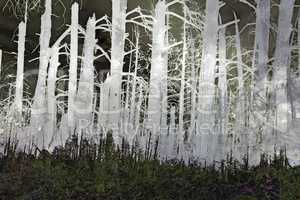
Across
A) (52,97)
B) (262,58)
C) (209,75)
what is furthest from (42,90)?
(262,58)

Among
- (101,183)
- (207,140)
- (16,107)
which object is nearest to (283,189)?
(101,183)

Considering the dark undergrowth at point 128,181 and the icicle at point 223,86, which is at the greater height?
the icicle at point 223,86

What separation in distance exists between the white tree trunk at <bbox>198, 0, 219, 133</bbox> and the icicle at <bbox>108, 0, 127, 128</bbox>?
2.33 meters

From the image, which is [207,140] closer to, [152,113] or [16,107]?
[152,113]

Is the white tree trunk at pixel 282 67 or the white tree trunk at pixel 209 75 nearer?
the white tree trunk at pixel 209 75

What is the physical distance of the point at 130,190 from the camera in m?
5.78

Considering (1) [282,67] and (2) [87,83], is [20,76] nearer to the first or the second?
(2) [87,83]

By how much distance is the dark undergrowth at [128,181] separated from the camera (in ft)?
18.6

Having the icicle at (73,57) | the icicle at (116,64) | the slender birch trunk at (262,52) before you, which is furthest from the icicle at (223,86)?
the icicle at (73,57)

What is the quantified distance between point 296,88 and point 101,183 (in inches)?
391

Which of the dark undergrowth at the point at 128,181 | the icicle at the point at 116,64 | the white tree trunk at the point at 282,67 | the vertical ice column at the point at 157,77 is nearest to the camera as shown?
the dark undergrowth at the point at 128,181

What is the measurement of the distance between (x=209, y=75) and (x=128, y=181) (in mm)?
4580

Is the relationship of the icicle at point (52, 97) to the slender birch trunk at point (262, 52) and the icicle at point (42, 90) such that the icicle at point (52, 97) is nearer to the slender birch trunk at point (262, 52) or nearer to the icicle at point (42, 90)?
the icicle at point (42, 90)

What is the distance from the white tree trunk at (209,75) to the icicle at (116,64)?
2.33 metres
